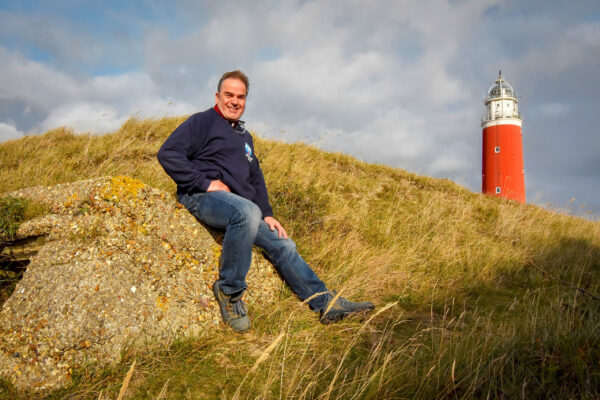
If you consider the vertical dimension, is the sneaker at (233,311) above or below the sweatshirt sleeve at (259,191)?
below

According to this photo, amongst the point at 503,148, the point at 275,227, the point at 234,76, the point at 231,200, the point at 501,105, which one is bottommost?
the point at 275,227

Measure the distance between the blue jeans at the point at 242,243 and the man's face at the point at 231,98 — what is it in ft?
2.81

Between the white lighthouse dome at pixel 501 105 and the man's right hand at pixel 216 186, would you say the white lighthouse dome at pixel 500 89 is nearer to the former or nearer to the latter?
the white lighthouse dome at pixel 501 105

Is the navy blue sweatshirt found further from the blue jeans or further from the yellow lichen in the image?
the yellow lichen

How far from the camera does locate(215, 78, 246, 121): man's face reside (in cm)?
335

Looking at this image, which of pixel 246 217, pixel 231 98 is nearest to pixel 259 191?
pixel 246 217

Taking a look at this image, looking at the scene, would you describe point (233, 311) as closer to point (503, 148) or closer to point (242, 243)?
point (242, 243)

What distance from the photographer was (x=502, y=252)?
17.9ft

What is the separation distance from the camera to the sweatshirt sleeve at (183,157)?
3035 mm

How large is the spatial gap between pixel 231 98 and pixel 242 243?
1.46m

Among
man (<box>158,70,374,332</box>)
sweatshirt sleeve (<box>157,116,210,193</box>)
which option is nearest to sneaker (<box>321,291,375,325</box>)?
man (<box>158,70,374,332</box>)

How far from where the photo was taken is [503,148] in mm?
23594

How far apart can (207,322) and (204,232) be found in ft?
2.84

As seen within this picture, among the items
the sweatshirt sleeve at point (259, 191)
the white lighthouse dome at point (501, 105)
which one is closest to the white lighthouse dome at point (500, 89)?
the white lighthouse dome at point (501, 105)
